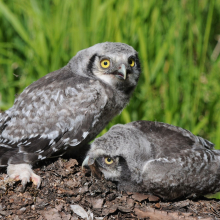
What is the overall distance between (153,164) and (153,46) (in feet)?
8.11

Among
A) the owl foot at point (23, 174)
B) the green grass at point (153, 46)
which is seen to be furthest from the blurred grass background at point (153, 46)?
the owl foot at point (23, 174)

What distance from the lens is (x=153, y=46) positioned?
5.22 m

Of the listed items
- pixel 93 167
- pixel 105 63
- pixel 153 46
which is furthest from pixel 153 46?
pixel 93 167

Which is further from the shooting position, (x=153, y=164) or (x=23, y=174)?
(x=153, y=164)

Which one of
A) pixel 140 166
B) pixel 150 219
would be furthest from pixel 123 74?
pixel 150 219

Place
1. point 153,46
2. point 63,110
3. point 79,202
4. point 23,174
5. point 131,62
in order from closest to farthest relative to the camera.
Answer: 1. point 79,202
2. point 23,174
3. point 63,110
4. point 131,62
5. point 153,46

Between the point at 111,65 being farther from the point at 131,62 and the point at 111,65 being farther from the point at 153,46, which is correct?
the point at 153,46

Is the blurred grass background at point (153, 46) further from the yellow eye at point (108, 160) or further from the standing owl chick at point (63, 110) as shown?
the yellow eye at point (108, 160)

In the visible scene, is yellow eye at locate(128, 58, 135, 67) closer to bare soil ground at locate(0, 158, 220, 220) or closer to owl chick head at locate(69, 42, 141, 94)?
owl chick head at locate(69, 42, 141, 94)

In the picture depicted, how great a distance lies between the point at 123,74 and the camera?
3.48m

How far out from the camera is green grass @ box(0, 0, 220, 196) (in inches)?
195

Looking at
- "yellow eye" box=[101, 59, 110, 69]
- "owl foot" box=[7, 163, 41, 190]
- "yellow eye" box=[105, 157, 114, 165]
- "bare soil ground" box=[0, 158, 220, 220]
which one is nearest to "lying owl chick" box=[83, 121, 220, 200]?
"yellow eye" box=[105, 157, 114, 165]

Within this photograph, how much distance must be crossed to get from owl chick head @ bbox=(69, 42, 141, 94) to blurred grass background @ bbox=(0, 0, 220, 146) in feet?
3.88

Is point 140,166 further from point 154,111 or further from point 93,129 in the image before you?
point 154,111
